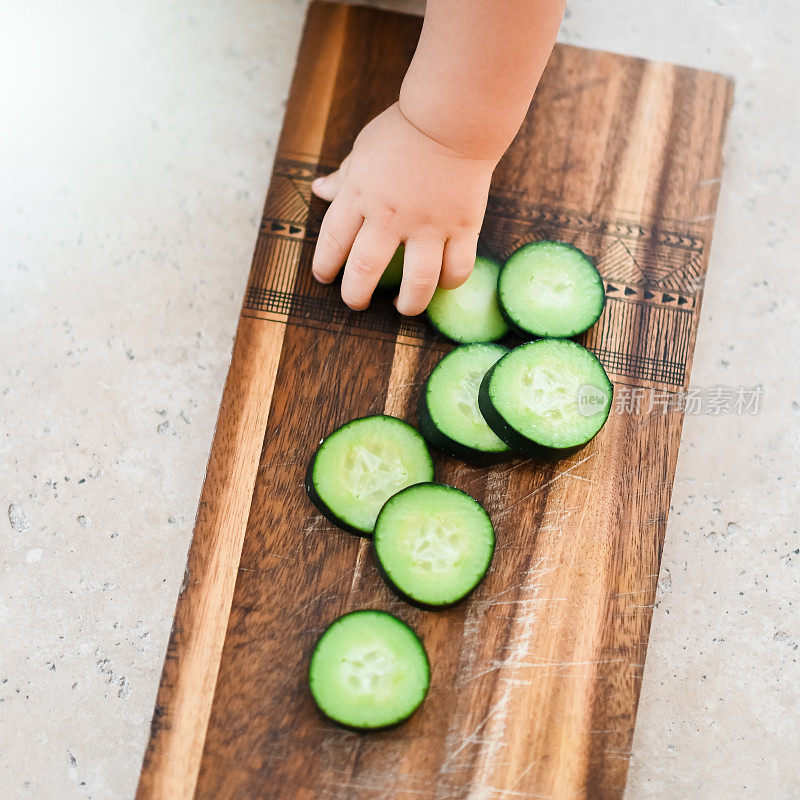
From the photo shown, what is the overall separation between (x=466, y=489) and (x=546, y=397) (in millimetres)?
175

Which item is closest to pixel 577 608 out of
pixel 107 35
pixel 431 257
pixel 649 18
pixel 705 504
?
pixel 705 504

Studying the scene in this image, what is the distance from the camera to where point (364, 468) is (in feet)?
3.73

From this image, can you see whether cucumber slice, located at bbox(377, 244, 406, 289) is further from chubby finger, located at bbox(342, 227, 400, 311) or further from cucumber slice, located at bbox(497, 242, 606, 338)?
cucumber slice, located at bbox(497, 242, 606, 338)

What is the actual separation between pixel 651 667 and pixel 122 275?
1065mm

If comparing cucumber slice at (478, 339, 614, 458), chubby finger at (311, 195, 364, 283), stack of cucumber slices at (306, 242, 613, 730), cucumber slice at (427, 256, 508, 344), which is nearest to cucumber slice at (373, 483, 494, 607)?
stack of cucumber slices at (306, 242, 613, 730)

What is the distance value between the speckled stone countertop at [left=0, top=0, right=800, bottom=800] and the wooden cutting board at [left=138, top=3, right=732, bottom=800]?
0.55 feet

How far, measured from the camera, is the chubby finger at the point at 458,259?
1.17 metres

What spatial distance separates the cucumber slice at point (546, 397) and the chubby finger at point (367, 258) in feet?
0.71

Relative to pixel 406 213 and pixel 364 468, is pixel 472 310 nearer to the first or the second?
pixel 406 213

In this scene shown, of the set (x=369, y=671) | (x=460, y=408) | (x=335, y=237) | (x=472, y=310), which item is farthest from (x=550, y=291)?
(x=369, y=671)

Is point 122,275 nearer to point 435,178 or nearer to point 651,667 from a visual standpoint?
point 435,178

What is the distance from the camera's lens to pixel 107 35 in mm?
1471

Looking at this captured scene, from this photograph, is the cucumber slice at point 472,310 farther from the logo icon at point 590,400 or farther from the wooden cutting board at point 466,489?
the logo icon at point 590,400

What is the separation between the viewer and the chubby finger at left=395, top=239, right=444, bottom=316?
1.15 metres
